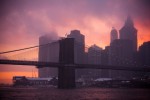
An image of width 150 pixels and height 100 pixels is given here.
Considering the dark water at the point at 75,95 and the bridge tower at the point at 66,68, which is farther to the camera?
the bridge tower at the point at 66,68

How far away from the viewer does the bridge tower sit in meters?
94.6

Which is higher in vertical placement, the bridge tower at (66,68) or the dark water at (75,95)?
the bridge tower at (66,68)

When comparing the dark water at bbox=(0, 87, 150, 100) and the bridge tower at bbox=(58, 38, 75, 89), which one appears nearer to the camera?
the dark water at bbox=(0, 87, 150, 100)

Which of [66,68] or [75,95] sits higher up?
[66,68]

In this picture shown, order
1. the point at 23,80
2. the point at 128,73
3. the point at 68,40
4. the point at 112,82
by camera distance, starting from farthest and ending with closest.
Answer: the point at 128,73, the point at 23,80, the point at 112,82, the point at 68,40

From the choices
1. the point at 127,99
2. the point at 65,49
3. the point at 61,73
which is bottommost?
the point at 127,99

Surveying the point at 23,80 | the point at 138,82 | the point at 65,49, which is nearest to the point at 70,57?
the point at 65,49

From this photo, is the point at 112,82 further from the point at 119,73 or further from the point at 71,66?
the point at 119,73

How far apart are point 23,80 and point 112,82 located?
152ft

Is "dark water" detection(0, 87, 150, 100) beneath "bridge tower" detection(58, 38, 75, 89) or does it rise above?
beneath

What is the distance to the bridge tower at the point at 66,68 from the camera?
310 feet

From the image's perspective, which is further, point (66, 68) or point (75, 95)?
point (66, 68)

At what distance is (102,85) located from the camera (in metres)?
131

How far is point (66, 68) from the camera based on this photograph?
94625mm
